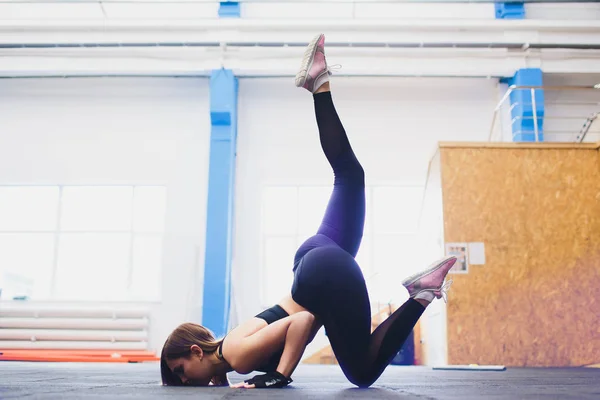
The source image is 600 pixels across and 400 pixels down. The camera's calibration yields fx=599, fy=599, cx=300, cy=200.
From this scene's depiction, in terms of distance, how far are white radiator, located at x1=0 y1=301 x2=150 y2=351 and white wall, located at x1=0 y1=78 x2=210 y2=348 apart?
41 centimetres

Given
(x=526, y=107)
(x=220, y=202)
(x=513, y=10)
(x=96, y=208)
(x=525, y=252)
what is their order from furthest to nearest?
(x=96, y=208) < (x=513, y=10) < (x=220, y=202) < (x=526, y=107) < (x=525, y=252)

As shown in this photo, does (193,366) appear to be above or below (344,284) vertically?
below

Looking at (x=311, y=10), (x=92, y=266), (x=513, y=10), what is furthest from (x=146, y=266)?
(x=513, y=10)

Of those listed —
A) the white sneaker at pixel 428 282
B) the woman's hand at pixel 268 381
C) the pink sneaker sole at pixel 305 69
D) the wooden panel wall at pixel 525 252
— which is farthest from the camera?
the wooden panel wall at pixel 525 252

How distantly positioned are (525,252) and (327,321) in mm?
3100

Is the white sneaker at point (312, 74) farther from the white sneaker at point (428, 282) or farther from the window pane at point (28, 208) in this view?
the window pane at point (28, 208)

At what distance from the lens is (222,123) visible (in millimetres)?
7418

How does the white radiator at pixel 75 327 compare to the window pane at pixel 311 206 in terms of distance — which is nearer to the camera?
the white radiator at pixel 75 327

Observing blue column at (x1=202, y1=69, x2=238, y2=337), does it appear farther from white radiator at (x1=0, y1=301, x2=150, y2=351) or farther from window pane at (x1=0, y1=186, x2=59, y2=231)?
window pane at (x1=0, y1=186, x2=59, y2=231)

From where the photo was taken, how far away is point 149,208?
7.67m

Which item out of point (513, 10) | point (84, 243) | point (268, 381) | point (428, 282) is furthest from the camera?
point (84, 243)

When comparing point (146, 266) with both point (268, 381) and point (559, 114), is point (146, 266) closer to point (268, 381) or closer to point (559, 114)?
point (559, 114)

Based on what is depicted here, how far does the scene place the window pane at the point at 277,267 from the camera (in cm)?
742

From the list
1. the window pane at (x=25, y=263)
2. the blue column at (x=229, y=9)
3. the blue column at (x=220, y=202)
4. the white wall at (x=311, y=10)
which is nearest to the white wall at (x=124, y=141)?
the blue column at (x=220, y=202)
